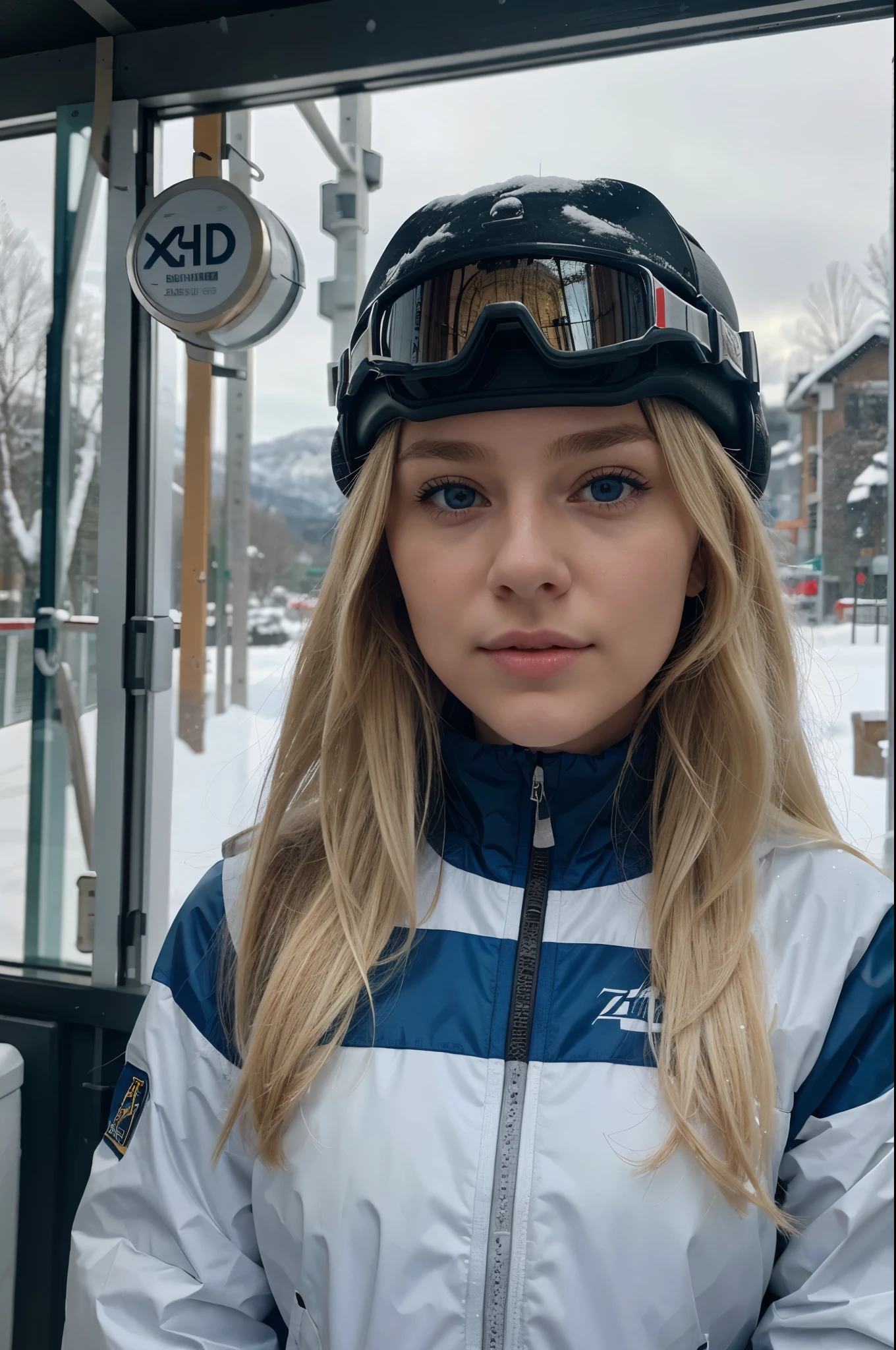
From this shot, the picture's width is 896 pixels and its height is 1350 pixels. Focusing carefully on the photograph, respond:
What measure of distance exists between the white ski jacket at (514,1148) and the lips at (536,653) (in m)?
0.13

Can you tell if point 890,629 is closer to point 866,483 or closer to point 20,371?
point 866,483

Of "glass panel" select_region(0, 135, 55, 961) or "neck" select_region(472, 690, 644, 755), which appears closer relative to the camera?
"neck" select_region(472, 690, 644, 755)

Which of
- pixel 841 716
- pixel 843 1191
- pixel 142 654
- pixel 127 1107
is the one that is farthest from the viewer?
pixel 142 654

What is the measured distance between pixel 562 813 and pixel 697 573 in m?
0.29

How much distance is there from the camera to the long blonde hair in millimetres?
940

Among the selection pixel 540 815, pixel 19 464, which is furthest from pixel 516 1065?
pixel 19 464

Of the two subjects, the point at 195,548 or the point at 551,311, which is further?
the point at 195,548

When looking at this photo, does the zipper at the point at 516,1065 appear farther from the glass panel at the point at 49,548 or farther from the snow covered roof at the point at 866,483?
the glass panel at the point at 49,548

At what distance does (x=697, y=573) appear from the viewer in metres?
1.06

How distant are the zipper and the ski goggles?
0.43m

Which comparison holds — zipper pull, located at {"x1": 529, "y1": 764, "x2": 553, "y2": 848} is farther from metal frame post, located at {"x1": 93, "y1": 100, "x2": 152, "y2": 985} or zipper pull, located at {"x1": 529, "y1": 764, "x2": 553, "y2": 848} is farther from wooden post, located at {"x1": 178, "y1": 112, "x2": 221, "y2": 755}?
wooden post, located at {"x1": 178, "y1": 112, "x2": 221, "y2": 755}

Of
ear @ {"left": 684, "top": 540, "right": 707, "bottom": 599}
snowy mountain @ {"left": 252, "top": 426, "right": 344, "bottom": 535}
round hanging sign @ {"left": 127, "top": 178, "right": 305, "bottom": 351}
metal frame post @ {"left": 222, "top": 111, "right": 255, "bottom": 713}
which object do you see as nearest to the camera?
ear @ {"left": 684, "top": 540, "right": 707, "bottom": 599}

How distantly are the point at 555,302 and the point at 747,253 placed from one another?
963mm

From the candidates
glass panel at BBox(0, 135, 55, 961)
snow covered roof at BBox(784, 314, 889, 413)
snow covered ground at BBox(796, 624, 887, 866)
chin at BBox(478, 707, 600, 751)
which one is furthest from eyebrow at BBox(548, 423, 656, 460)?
glass panel at BBox(0, 135, 55, 961)
